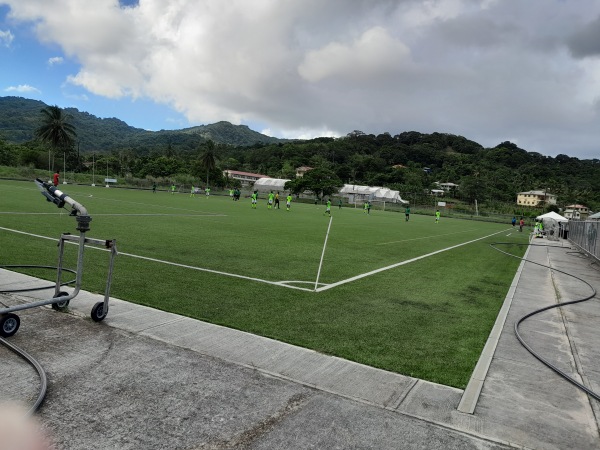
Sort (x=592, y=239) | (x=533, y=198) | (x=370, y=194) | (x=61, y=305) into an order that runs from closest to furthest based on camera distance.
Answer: (x=61, y=305)
(x=592, y=239)
(x=370, y=194)
(x=533, y=198)

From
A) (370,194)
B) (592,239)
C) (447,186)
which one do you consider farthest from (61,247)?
(447,186)

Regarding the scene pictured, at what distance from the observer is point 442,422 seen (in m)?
3.67

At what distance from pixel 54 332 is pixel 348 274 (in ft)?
24.2

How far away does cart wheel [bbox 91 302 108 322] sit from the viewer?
537cm

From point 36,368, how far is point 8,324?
3.49 ft

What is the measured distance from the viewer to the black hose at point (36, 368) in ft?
10.9

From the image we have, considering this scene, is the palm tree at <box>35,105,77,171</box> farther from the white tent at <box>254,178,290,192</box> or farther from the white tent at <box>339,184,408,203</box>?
the white tent at <box>339,184,408,203</box>

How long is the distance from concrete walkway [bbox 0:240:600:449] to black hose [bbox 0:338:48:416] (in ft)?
0.23

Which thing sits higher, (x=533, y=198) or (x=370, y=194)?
(x=533, y=198)

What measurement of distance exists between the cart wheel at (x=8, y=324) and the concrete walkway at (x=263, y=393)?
0.09 metres

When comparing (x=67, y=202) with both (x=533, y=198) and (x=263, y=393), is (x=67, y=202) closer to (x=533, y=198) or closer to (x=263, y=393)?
(x=263, y=393)

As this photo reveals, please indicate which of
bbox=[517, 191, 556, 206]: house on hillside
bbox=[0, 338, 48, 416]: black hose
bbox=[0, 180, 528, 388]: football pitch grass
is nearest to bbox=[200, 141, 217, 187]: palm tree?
bbox=[0, 180, 528, 388]: football pitch grass

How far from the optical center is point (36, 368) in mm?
3959

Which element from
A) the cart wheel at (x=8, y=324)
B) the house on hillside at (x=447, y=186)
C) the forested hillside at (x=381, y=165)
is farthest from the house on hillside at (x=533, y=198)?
the cart wheel at (x=8, y=324)
